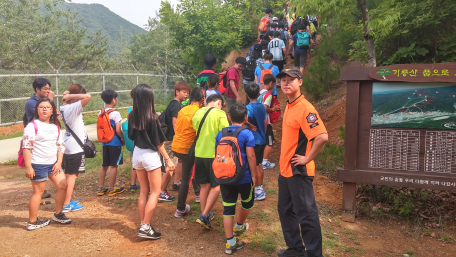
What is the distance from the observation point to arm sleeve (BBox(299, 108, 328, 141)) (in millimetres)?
3309

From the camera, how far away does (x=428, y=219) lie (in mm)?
5012

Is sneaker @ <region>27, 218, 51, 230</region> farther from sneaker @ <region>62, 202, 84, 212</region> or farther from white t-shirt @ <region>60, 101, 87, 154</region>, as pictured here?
white t-shirt @ <region>60, 101, 87, 154</region>

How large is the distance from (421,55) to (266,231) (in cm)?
519

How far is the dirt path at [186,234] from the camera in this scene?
13.6ft

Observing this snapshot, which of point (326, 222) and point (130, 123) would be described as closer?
point (130, 123)

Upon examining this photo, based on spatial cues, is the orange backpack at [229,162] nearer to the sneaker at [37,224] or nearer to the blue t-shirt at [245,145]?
the blue t-shirt at [245,145]

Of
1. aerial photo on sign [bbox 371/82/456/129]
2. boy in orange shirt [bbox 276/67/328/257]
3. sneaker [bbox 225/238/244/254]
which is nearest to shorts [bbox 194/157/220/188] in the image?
sneaker [bbox 225/238/244/254]

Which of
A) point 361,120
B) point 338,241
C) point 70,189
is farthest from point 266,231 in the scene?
point 70,189

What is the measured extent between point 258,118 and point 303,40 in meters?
5.55

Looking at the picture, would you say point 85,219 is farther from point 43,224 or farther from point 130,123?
point 130,123

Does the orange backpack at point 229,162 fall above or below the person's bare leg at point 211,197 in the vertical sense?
above

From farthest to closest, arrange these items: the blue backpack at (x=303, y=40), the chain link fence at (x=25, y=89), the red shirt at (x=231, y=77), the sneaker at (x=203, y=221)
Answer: the chain link fence at (x=25, y=89) < the blue backpack at (x=303, y=40) < the red shirt at (x=231, y=77) < the sneaker at (x=203, y=221)

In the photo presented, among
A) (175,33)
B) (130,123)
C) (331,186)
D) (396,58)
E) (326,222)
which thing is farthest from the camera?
(175,33)

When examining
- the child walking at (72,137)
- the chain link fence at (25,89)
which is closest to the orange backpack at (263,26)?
the chain link fence at (25,89)
